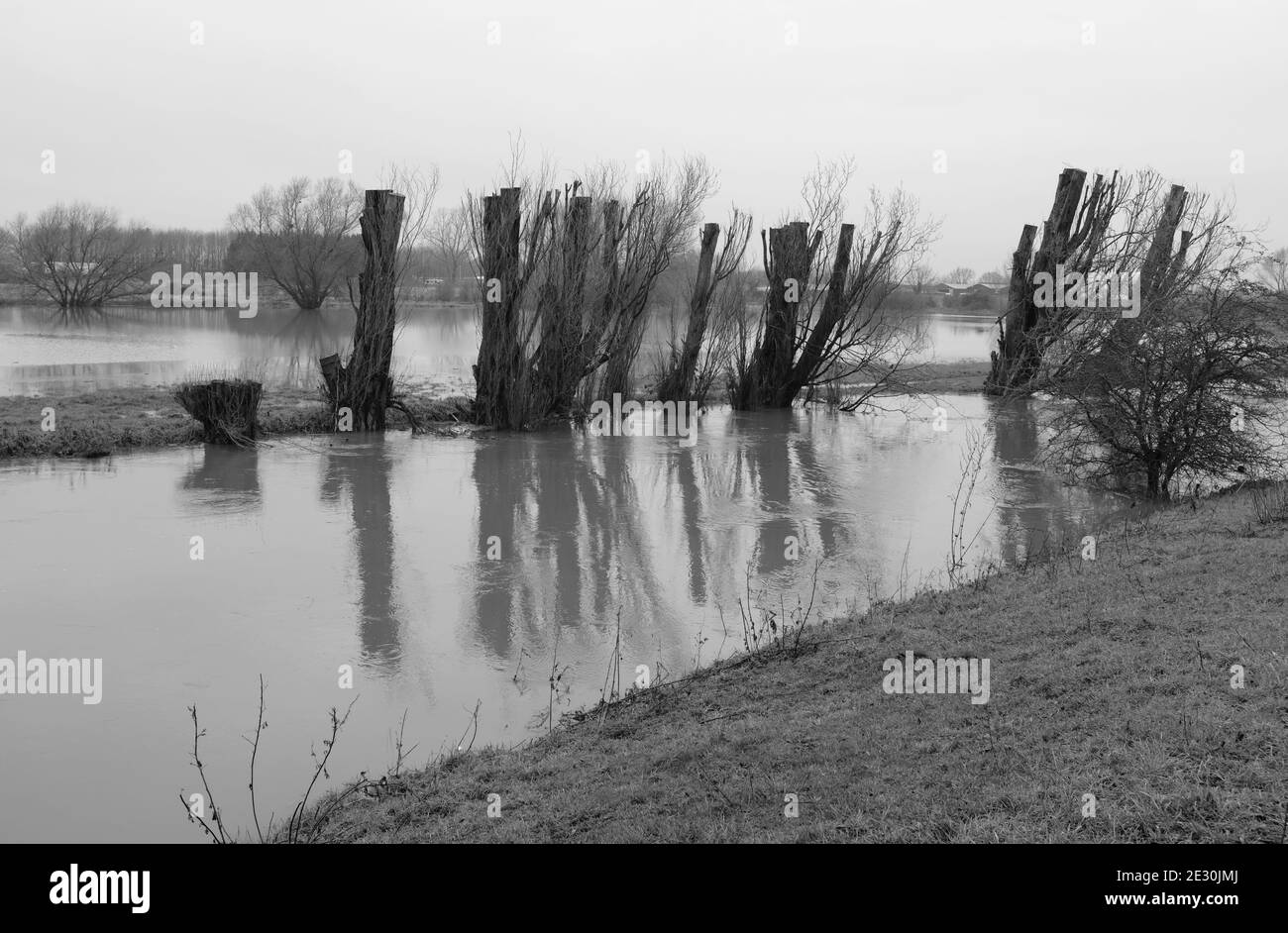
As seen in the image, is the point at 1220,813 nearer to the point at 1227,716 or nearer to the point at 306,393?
the point at 1227,716

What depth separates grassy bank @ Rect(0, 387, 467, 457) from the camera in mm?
15406

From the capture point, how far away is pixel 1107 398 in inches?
563

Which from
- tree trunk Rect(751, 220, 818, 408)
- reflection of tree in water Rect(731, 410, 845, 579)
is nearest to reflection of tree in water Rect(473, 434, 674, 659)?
reflection of tree in water Rect(731, 410, 845, 579)

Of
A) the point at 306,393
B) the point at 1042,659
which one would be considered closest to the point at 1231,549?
the point at 1042,659

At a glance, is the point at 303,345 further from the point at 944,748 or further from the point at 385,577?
A: the point at 944,748

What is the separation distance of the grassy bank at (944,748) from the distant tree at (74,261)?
5932 centimetres

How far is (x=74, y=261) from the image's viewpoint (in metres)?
58.6

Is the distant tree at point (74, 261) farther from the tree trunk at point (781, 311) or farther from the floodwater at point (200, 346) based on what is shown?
the tree trunk at point (781, 311)

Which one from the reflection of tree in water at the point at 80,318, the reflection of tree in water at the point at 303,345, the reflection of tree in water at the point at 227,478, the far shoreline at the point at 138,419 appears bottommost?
the reflection of tree in water at the point at 227,478

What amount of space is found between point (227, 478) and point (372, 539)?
13.7 ft

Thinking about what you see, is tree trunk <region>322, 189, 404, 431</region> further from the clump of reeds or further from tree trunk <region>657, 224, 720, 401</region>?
tree trunk <region>657, 224, 720, 401</region>

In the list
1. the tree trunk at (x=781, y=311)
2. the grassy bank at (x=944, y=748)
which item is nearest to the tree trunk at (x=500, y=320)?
the tree trunk at (x=781, y=311)

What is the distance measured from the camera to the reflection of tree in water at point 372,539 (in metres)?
8.33
